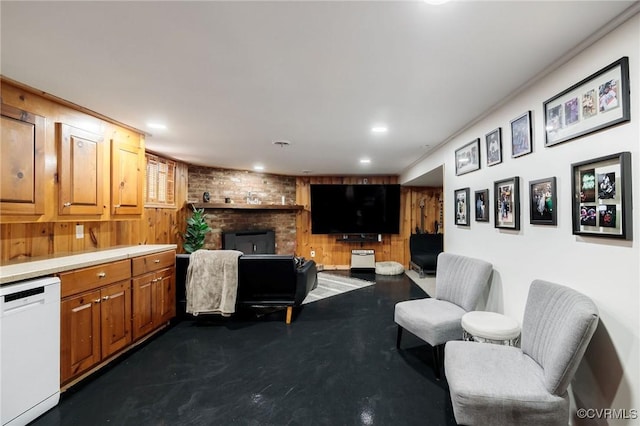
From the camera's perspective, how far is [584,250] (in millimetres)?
1562

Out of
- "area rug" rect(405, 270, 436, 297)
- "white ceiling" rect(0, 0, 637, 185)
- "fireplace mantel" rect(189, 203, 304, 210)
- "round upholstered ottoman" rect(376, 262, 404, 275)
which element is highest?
"white ceiling" rect(0, 0, 637, 185)

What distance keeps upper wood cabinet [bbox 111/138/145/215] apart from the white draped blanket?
94 centimetres

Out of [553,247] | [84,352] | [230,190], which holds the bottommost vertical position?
[84,352]

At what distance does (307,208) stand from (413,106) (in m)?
4.65

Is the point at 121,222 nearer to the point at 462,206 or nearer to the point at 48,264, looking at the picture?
the point at 48,264

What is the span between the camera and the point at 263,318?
11.7 feet

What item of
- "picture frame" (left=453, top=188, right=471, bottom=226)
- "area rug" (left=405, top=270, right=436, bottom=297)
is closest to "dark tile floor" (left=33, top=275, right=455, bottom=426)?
"picture frame" (left=453, top=188, right=471, bottom=226)

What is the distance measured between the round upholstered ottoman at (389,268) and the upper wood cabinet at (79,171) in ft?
17.0

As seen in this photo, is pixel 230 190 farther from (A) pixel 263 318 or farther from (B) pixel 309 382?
(B) pixel 309 382

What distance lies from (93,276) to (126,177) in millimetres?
1215

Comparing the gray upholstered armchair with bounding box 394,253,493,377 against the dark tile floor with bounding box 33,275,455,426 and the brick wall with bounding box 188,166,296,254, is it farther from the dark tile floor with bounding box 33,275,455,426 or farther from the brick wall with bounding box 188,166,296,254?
the brick wall with bounding box 188,166,296,254

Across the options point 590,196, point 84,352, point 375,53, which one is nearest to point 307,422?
point 84,352

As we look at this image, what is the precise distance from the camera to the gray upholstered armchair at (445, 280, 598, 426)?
4.33 feet

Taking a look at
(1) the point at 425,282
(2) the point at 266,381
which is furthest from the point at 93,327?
(1) the point at 425,282
